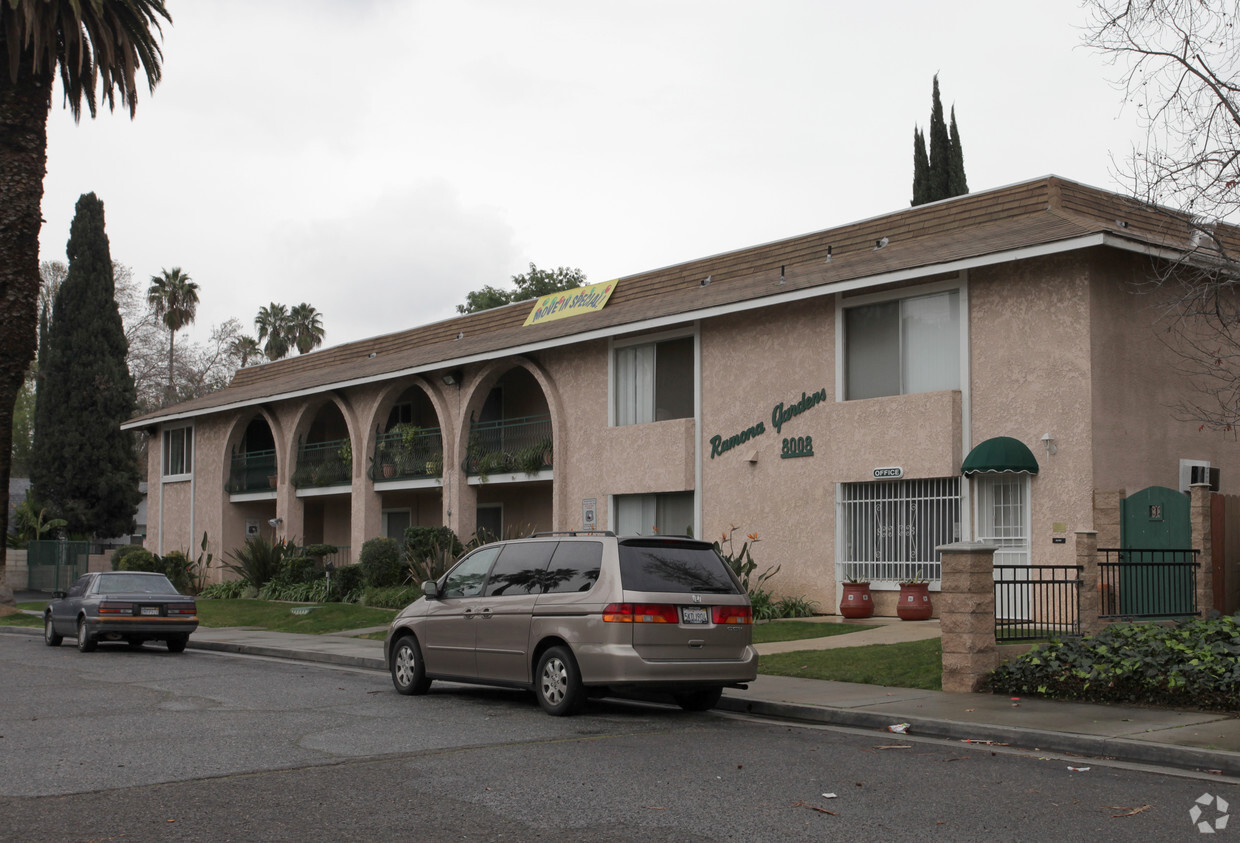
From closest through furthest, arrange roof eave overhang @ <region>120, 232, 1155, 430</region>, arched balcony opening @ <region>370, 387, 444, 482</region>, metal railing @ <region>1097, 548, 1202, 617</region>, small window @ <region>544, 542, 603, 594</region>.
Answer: small window @ <region>544, 542, 603, 594</region> < metal railing @ <region>1097, 548, 1202, 617</region> < roof eave overhang @ <region>120, 232, 1155, 430</region> < arched balcony opening @ <region>370, 387, 444, 482</region>

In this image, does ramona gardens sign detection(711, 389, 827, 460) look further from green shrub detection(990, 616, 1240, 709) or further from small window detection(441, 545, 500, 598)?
small window detection(441, 545, 500, 598)

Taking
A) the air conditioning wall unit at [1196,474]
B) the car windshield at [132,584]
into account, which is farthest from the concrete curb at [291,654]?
the air conditioning wall unit at [1196,474]

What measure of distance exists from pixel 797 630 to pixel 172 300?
55.2m

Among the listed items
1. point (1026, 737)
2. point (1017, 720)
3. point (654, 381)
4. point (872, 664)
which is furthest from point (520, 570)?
point (654, 381)

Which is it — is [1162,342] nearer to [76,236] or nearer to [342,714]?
[342,714]

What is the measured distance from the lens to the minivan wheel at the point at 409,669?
13.0 meters

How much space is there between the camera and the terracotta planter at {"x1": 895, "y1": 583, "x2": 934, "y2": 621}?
18.7 metres

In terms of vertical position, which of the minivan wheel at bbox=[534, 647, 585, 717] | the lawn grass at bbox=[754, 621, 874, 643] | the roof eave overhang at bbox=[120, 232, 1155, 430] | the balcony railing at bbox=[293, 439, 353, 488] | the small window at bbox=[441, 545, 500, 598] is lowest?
the lawn grass at bbox=[754, 621, 874, 643]

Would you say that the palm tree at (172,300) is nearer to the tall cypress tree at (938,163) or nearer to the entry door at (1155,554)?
the tall cypress tree at (938,163)

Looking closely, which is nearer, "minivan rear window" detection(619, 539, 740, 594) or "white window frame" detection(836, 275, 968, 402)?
"minivan rear window" detection(619, 539, 740, 594)

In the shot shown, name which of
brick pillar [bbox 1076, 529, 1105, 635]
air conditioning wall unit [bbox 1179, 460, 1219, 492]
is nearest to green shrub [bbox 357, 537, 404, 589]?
air conditioning wall unit [bbox 1179, 460, 1219, 492]

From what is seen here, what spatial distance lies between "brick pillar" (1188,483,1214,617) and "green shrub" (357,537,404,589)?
1852cm

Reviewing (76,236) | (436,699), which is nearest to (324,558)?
(76,236)

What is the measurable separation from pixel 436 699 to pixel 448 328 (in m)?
21.8
